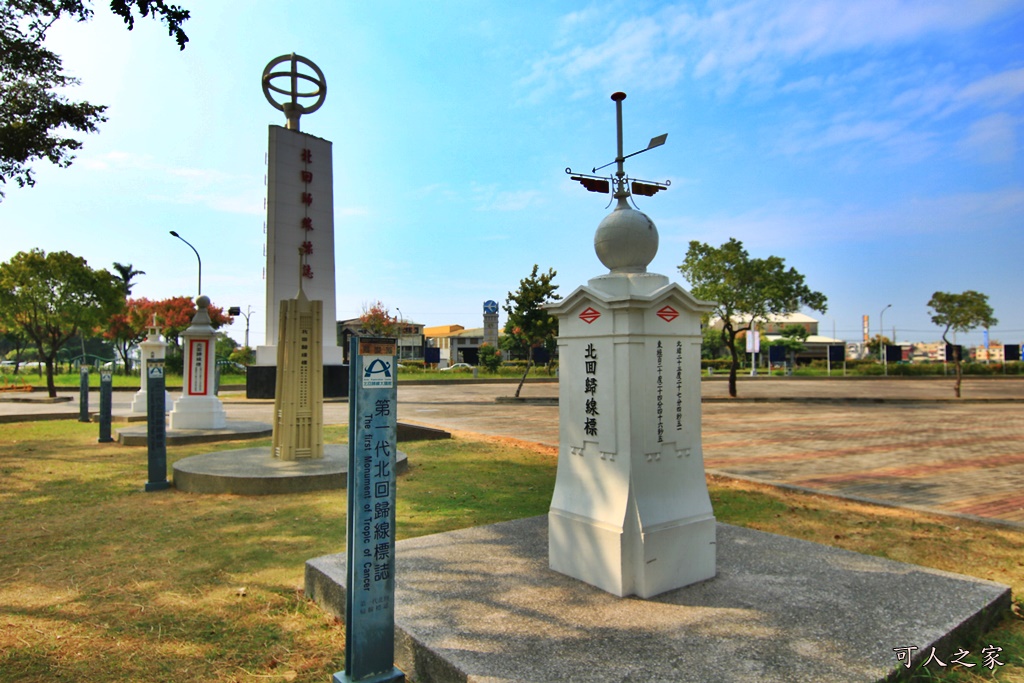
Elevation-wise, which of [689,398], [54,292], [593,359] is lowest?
[689,398]

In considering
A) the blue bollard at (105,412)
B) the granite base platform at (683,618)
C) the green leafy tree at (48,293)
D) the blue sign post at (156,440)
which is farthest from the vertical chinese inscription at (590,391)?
the green leafy tree at (48,293)

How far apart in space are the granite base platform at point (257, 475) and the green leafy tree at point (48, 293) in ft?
69.8

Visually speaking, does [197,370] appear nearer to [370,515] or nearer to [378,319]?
[370,515]

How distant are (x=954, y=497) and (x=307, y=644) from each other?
7265 mm

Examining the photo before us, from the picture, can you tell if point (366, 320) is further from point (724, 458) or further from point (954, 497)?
point (954, 497)

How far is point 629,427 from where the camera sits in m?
3.87

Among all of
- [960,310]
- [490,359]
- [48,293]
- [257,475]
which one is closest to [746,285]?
[960,310]

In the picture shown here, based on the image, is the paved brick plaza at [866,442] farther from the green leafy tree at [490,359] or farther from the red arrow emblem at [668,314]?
the green leafy tree at [490,359]

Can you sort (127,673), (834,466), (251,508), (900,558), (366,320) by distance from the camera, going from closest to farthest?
(127,673)
(900,558)
(251,508)
(834,466)
(366,320)

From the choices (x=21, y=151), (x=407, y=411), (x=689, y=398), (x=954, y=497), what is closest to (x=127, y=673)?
(x=689, y=398)

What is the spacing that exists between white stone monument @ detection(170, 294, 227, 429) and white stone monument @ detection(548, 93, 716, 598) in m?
10.8

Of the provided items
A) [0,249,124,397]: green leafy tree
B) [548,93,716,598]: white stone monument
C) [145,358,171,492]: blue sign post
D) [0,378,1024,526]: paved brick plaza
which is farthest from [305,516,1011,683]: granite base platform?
[0,249,124,397]: green leafy tree

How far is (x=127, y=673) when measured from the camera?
A: 312 centimetres

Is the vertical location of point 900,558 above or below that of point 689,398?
below
